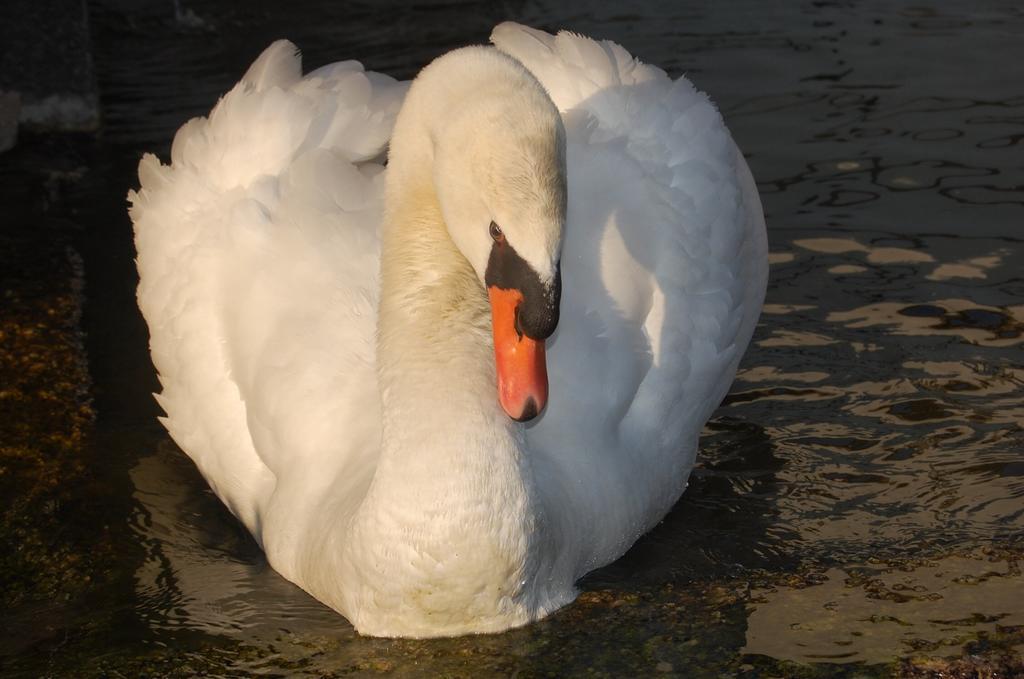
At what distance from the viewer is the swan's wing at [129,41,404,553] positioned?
542cm

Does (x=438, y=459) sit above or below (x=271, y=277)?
below

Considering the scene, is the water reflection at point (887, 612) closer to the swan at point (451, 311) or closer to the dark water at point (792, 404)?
the dark water at point (792, 404)

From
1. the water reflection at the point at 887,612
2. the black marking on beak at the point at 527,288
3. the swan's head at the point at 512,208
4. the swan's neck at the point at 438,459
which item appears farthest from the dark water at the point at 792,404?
the black marking on beak at the point at 527,288

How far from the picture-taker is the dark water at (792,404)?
185 inches

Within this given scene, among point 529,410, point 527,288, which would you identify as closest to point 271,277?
point 529,410

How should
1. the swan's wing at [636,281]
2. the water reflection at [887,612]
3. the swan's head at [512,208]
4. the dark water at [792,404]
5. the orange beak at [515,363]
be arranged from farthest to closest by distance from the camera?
1. the swan's wing at [636,281]
2. the dark water at [792,404]
3. the water reflection at [887,612]
4. the orange beak at [515,363]
5. the swan's head at [512,208]

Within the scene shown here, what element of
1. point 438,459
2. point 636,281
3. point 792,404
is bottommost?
point 792,404

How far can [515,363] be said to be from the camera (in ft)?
14.1

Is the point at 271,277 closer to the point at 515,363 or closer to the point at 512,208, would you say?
the point at 515,363

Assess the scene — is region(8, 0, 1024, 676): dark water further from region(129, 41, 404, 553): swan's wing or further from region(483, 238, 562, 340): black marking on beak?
region(483, 238, 562, 340): black marking on beak

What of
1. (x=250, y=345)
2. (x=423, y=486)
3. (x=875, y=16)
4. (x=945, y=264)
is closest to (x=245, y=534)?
(x=250, y=345)

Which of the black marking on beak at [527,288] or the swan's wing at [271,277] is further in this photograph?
the swan's wing at [271,277]

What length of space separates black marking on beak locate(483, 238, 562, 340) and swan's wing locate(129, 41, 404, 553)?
3.75 feet

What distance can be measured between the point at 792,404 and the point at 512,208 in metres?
2.64
